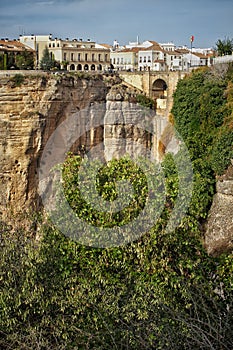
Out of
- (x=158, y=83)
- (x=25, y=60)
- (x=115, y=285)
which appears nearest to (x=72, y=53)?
(x=25, y=60)

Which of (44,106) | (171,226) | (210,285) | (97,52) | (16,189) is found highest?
(97,52)

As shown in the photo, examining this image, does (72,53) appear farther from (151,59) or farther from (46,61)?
(151,59)

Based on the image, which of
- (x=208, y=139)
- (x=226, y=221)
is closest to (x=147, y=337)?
(x=226, y=221)

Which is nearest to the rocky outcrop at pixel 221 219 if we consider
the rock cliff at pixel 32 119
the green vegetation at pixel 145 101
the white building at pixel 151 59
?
the rock cliff at pixel 32 119

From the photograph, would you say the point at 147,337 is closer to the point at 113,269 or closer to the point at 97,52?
the point at 113,269

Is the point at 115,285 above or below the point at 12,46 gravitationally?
below

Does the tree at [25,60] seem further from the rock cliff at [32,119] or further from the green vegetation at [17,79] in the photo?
the green vegetation at [17,79]

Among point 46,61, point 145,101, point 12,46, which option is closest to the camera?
point 145,101

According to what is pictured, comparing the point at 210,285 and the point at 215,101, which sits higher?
the point at 215,101
